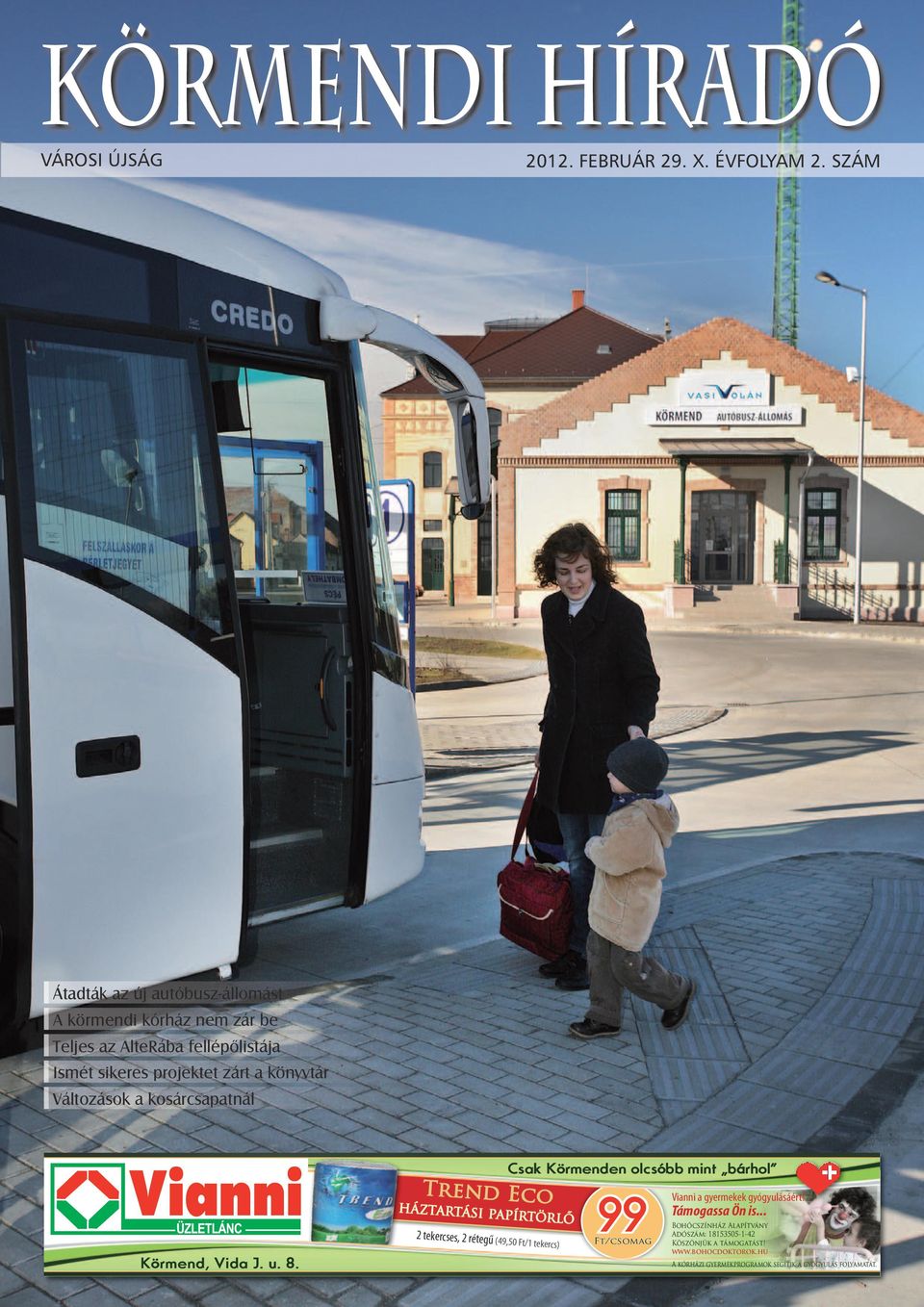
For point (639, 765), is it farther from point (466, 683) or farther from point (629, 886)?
point (466, 683)

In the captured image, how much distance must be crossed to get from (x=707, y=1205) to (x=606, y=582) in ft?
9.40

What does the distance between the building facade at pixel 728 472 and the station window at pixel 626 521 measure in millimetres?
42

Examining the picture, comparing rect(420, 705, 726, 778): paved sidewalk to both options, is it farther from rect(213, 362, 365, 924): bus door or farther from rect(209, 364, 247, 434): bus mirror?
rect(209, 364, 247, 434): bus mirror

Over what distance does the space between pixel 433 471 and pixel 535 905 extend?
48.7 metres

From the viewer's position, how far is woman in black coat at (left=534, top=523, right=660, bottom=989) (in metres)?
5.25

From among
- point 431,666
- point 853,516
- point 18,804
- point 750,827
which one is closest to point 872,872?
point 750,827

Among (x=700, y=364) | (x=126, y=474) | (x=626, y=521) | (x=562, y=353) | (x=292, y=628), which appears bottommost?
(x=292, y=628)

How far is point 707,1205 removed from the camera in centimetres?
310

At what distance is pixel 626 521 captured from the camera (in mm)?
38812

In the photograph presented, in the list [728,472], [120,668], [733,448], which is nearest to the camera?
[120,668]

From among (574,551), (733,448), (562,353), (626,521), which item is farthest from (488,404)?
(574,551)

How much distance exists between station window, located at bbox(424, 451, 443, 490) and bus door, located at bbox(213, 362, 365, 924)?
4765 centimetres

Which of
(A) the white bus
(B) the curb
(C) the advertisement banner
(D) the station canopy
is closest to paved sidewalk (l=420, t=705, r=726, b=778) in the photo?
(B) the curb

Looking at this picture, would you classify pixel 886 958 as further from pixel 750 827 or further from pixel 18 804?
pixel 18 804
